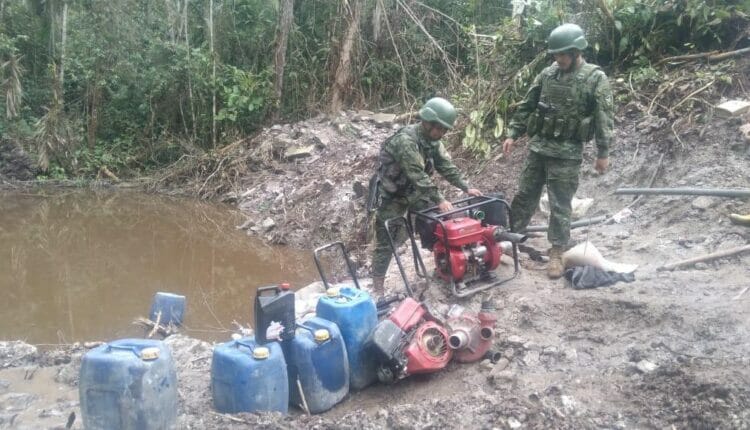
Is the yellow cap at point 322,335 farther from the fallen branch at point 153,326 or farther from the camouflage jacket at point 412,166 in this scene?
the fallen branch at point 153,326

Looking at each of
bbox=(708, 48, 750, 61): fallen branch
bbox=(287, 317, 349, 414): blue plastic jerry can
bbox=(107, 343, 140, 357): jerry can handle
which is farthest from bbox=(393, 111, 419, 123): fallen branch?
bbox=(107, 343, 140, 357): jerry can handle

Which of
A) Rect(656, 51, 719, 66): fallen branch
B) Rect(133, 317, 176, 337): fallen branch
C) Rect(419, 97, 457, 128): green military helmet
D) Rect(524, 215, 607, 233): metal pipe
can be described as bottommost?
Rect(133, 317, 176, 337): fallen branch

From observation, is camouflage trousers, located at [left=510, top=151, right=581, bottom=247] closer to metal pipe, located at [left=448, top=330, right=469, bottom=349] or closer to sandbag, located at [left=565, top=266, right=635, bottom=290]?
sandbag, located at [left=565, top=266, right=635, bottom=290]

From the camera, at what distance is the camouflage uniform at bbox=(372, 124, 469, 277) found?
213 inches

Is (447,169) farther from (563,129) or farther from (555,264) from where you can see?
(555,264)

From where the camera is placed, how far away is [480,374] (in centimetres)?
450

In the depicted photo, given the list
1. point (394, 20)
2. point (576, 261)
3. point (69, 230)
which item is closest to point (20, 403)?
point (576, 261)

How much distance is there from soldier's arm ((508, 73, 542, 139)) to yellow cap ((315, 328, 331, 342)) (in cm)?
288

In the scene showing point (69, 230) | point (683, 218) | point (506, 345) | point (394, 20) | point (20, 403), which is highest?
point (394, 20)

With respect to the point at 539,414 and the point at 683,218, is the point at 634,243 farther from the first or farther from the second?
the point at 539,414

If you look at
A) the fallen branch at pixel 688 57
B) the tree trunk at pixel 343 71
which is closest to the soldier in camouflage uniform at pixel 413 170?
the fallen branch at pixel 688 57

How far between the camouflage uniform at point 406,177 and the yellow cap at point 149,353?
8.41 feet

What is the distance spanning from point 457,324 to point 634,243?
2.51m

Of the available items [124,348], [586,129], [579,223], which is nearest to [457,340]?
[124,348]
